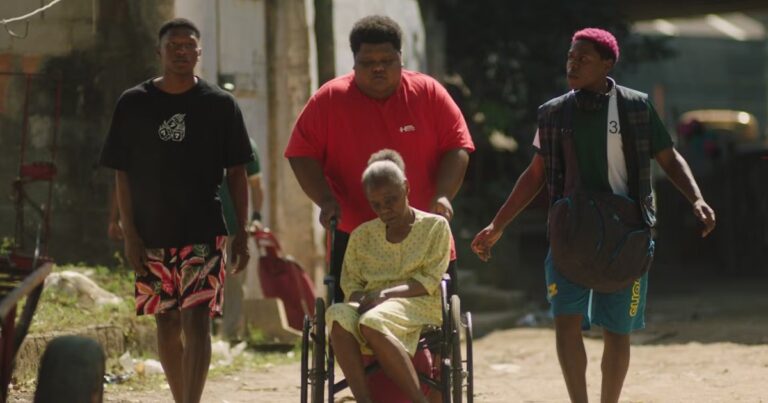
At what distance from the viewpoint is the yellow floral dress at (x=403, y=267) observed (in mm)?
6375

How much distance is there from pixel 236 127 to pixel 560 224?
1.58 meters

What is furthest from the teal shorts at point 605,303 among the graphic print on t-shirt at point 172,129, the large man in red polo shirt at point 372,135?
the graphic print on t-shirt at point 172,129

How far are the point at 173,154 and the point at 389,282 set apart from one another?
1.18 m

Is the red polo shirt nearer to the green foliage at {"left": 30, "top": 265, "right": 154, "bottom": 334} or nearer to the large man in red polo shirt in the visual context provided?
the large man in red polo shirt

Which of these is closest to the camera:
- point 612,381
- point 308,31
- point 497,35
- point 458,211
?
point 612,381

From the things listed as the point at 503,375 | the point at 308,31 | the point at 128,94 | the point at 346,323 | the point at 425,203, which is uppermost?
the point at 308,31

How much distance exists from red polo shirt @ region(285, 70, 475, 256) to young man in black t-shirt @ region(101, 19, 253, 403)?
15.9 inches

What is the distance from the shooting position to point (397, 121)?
681cm

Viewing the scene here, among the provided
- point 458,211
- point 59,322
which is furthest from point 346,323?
point 458,211

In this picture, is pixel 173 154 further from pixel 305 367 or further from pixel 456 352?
pixel 456 352

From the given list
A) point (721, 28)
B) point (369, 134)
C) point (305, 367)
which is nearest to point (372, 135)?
point (369, 134)

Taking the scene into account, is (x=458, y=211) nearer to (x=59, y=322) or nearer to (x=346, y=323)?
(x=59, y=322)

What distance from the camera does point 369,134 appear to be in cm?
681

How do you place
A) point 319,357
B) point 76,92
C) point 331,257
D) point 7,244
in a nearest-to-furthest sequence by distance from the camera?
point 319,357 < point 331,257 < point 7,244 < point 76,92
